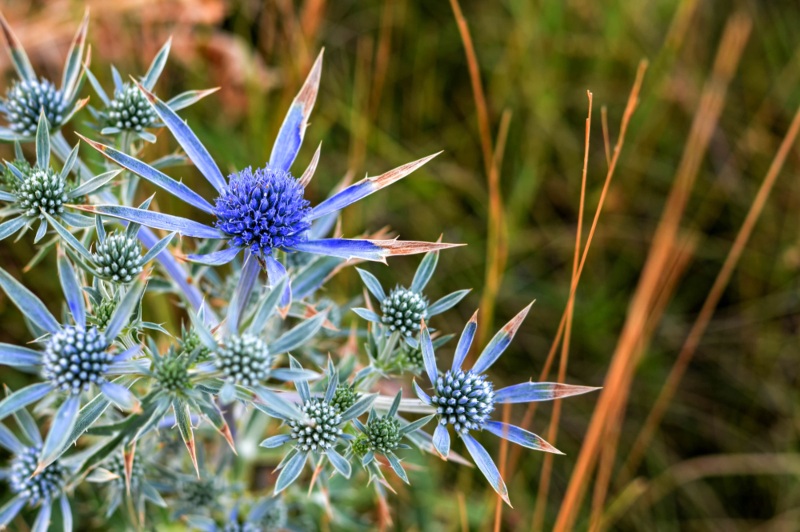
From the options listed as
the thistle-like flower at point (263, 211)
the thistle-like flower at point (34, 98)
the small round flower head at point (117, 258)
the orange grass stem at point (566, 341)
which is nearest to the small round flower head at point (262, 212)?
the thistle-like flower at point (263, 211)

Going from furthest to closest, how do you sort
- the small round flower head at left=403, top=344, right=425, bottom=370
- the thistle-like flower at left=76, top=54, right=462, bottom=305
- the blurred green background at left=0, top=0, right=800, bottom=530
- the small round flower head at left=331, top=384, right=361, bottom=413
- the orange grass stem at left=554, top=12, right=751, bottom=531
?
the blurred green background at left=0, top=0, right=800, bottom=530 → the orange grass stem at left=554, top=12, right=751, bottom=531 → the small round flower head at left=403, top=344, right=425, bottom=370 → the small round flower head at left=331, top=384, right=361, bottom=413 → the thistle-like flower at left=76, top=54, right=462, bottom=305

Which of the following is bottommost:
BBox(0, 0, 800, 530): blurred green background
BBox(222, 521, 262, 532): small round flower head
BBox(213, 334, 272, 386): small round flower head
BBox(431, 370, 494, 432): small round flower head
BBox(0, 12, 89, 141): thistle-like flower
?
BBox(222, 521, 262, 532): small round flower head

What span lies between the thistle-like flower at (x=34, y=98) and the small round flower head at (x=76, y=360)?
2.28ft

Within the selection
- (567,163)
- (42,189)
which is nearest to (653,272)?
(567,163)

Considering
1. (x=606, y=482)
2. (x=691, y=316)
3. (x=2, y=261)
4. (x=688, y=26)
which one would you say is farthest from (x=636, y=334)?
(x=2, y=261)

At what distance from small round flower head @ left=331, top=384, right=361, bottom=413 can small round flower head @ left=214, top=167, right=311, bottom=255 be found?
35 cm

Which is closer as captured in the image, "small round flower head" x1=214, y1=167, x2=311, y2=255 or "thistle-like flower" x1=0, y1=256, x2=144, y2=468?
"thistle-like flower" x1=0, y1=256, x2=144, y2=468

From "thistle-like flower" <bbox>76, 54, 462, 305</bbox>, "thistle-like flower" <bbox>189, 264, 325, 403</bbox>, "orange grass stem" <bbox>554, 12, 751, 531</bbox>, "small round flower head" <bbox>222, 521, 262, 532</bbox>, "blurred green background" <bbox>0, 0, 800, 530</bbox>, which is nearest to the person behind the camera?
"thistle-like flower" <bbox>189, 264, 325, 403</bbox>

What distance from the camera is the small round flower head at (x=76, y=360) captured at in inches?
49.9

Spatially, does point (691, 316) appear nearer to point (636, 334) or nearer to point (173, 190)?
point (636, 334)

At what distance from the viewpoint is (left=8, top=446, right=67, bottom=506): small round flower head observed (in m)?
1.78

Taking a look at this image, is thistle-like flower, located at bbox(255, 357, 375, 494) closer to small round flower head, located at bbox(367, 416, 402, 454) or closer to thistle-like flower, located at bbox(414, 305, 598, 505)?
small round flower head, located at bbox(367, 416, 402, 454)

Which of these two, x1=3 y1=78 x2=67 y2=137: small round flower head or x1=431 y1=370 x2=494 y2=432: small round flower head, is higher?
x1=3 y1=78 x2=67 y2=137: small round flower head

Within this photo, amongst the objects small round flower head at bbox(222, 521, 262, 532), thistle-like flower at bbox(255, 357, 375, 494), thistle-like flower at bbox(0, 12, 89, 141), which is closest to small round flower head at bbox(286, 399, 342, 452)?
thistle-like flower at bbox(255, 357, 375, 494)
